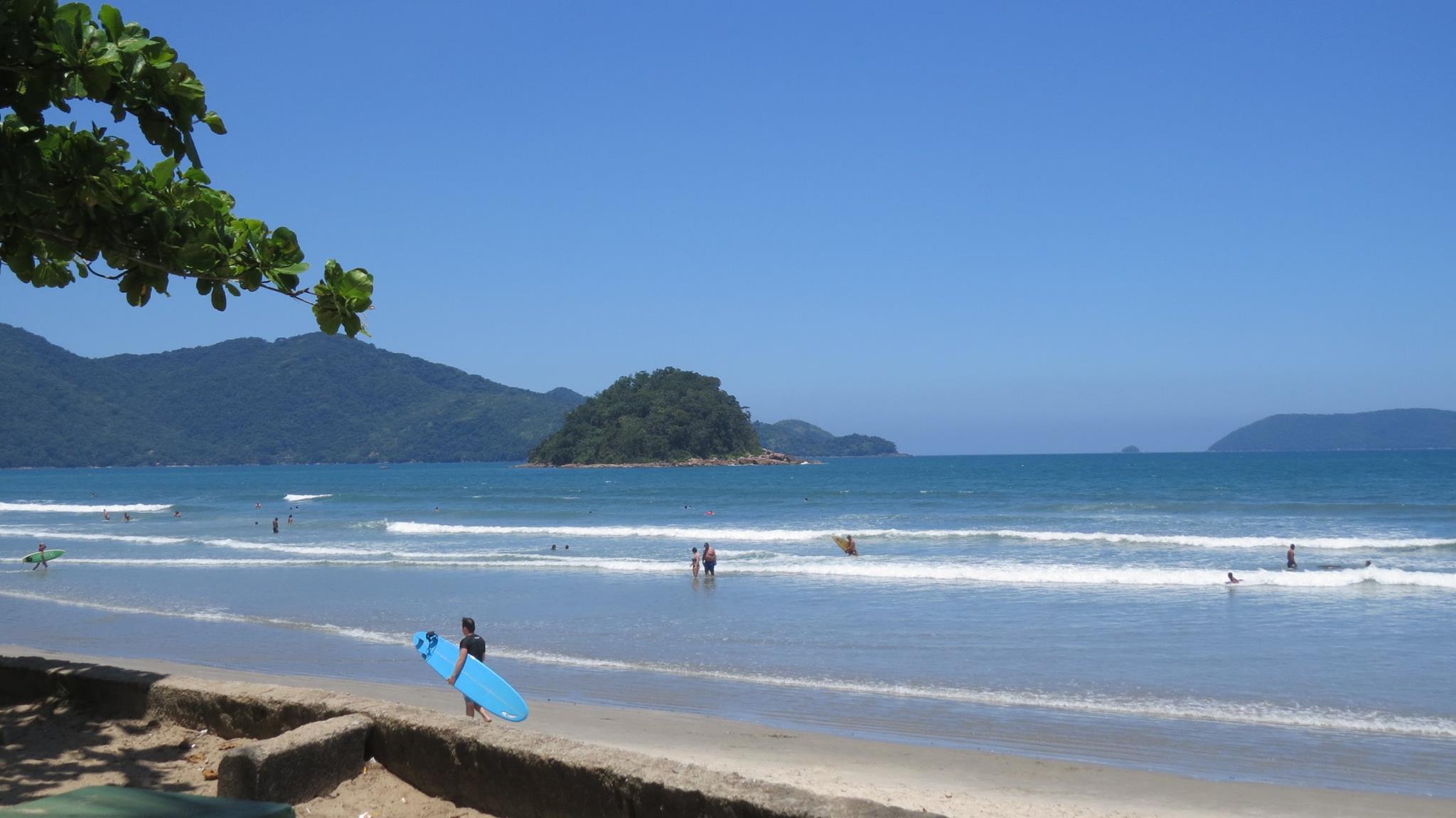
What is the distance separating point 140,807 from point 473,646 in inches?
253

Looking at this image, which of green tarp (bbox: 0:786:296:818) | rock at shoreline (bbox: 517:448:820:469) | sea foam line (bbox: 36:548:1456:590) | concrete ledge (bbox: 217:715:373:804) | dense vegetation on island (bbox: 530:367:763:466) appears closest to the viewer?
green tarp (bbox: 0:786:296:818)

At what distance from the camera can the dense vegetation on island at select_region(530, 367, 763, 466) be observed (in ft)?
457

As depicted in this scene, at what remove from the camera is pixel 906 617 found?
57.4ft

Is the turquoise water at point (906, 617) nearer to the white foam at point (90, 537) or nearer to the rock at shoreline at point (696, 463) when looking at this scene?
the white foam at point (90, 537)

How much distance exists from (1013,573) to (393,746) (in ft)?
65.4

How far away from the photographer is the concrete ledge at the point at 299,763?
4.89 meters

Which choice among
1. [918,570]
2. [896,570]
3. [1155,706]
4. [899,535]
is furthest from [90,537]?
[1155,706]

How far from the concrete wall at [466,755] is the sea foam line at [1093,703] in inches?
289

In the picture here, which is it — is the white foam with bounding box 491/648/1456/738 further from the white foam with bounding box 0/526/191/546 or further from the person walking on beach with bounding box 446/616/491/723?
the white foam with bounding box 0/526/191/546

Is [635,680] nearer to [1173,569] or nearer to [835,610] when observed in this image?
[835,610]

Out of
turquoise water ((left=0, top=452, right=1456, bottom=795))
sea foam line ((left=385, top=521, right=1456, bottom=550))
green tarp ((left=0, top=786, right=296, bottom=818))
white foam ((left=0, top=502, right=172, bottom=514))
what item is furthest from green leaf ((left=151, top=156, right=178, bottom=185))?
white foam ((left=0, top=502, right=172, bottom=514))

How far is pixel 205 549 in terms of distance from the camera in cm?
3403

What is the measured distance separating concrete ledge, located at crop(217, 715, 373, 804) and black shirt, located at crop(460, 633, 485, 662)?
14.3 feet

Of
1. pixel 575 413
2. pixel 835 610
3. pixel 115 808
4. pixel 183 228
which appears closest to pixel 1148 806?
pixel 115 808
